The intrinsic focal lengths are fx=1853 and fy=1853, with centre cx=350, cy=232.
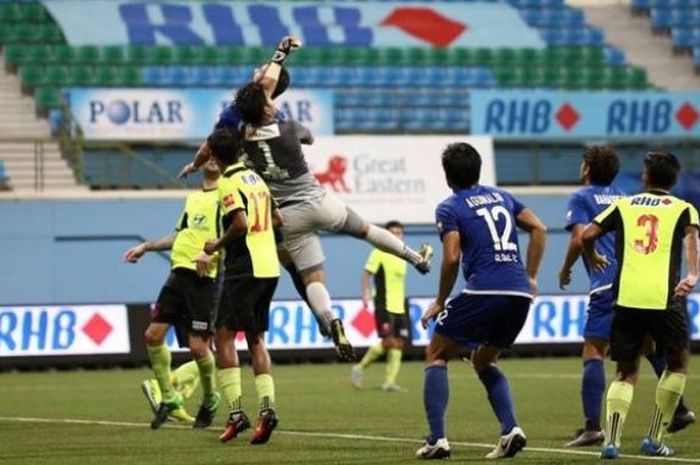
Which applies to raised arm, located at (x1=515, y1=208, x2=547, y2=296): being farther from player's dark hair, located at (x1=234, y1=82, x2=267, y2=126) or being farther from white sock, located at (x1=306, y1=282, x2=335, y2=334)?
player's dark hair, located at (x1=234, y1=82, x2=267, y2=126)

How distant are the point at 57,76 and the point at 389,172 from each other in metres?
6.54

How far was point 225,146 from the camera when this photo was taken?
13.5m

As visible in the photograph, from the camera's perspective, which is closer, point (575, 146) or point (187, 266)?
point (187, 266)

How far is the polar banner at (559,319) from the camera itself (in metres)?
29.7

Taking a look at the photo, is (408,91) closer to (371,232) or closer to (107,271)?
(107,271)

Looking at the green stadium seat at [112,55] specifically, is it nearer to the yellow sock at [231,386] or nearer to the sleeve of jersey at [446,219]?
the yellow sock at [231,386]

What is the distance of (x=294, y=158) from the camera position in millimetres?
13648

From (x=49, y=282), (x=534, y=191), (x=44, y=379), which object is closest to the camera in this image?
(x=44, y=379)

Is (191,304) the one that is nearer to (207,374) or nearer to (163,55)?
(207,374)

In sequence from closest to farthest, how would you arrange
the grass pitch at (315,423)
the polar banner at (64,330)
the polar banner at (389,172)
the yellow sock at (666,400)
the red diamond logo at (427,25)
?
the yellow sock at (666,400) < the grass pitch at (315,423) < the polar banner at (64,330) < the polar banner at (389,172) < the red diamond logo at (427,25)

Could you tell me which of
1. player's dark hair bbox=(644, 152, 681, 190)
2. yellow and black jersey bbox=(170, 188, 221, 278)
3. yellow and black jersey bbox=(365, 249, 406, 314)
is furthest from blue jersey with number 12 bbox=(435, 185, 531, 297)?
yellow and black jersey bbox=(365, 249, 406, 314)

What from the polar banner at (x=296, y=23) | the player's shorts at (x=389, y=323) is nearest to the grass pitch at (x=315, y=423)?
the player's shorts at (x=389, y=323)

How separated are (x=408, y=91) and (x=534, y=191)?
13.8 feet

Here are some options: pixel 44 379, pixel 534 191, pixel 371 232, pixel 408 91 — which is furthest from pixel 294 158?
pixel 408 91
